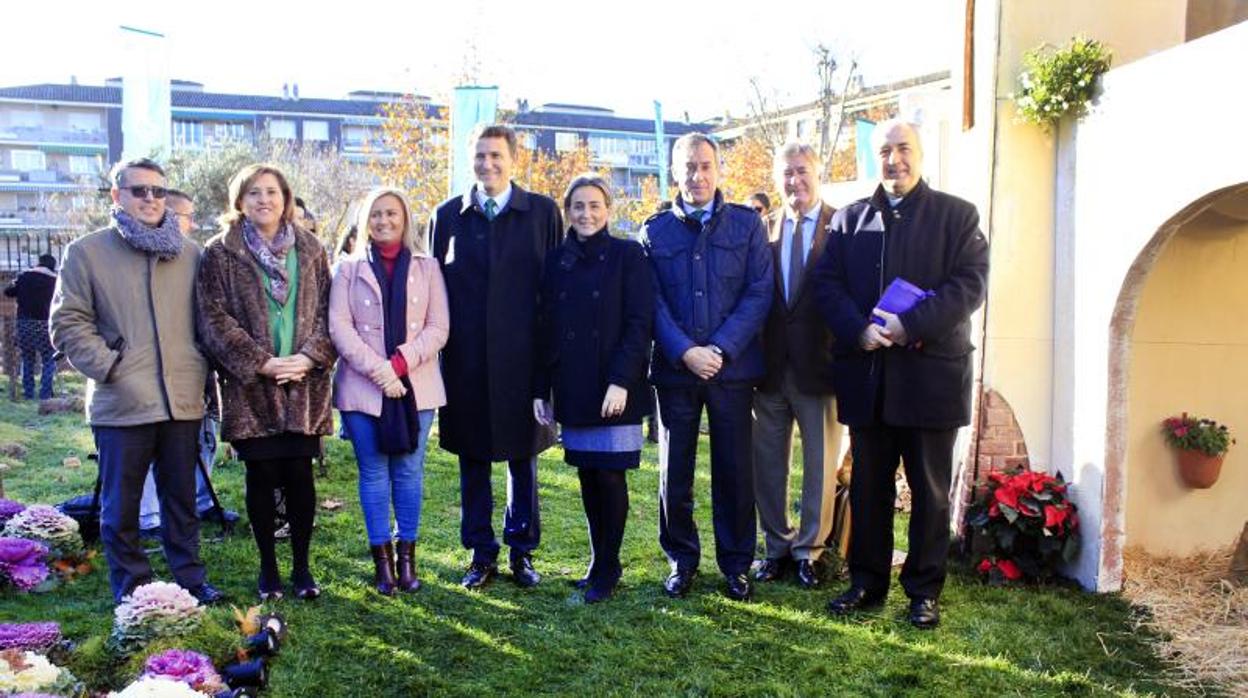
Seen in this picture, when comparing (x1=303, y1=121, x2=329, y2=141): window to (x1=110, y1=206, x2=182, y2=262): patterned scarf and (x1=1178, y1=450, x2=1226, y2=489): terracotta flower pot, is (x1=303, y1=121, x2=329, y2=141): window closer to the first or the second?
(x1=110, y1=206, x2=182, y2=262): patterned scarf

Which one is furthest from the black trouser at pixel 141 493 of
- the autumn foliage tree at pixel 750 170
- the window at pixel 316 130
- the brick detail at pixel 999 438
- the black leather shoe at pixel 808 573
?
the window at pixel 316 130

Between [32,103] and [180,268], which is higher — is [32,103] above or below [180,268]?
above

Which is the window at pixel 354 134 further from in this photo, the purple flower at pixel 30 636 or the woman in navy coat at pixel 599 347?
the purple flower at pixel 30 636

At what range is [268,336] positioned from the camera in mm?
4539

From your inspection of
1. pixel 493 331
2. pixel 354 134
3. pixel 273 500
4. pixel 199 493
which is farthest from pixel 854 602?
pixel 354 134

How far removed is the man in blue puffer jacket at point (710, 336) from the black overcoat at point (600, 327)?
0.15 m

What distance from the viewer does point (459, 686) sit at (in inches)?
151

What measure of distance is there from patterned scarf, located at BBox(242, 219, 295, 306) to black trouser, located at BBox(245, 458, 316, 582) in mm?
763

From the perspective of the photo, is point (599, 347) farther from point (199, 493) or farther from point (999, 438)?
point (199, 493)

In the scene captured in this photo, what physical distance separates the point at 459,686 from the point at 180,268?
227 centimetres

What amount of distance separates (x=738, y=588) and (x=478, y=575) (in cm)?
130

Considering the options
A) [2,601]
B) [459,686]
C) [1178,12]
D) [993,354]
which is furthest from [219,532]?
[1178,12]

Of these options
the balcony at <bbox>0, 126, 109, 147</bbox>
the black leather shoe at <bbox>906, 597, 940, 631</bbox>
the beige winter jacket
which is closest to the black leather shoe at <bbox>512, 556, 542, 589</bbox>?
the beige winter jacket

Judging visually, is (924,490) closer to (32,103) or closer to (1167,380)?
(1167,380)
